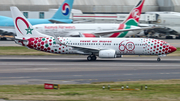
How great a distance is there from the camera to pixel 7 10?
4023 inches

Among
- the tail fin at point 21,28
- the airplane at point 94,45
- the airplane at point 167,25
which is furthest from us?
the airplane at point 167,25

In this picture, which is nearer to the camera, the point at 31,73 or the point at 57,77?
the point at 57,77

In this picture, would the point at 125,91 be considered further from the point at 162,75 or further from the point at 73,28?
the point at 73,28

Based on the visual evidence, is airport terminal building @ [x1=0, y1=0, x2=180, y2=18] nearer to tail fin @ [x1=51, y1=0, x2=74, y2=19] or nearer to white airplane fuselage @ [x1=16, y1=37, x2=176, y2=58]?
tail fin @ [x1=51, y1=0, x2=74, y2=19]

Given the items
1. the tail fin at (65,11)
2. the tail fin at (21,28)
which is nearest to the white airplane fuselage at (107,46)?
the tail fin at (21,28)

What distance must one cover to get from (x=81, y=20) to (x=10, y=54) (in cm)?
4069

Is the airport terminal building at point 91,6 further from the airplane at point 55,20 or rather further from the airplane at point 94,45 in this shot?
the airplane at point 94,45

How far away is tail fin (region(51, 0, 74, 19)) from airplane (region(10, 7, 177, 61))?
3706 cm

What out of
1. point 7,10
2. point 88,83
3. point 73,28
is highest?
point 7,10

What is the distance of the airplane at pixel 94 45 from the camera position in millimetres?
40375

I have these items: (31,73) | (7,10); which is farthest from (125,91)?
(7,10)

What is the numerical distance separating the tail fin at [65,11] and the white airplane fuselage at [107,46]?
38447 mm

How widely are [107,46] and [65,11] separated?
136 ft

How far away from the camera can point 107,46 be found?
134ft
